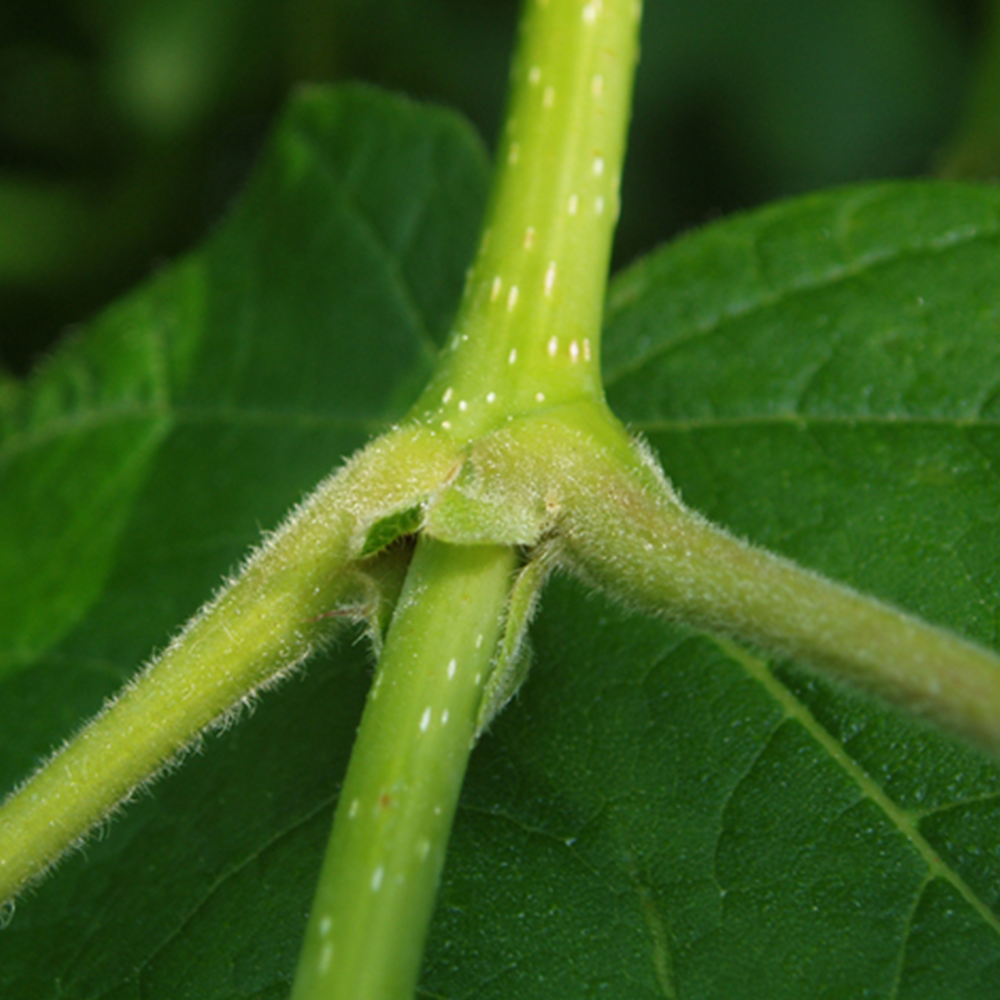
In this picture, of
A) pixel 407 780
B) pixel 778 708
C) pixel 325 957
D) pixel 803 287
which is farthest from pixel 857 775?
pixel 803 287

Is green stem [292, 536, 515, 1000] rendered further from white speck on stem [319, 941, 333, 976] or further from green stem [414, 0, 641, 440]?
green stem [414, 0, 641, 440]

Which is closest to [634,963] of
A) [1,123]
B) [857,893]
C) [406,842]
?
[857,893]

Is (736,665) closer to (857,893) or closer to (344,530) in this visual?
(857,893)

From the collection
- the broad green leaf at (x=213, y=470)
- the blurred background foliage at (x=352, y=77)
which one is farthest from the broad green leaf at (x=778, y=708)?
the blurred background foliage at (x=352, y=77)

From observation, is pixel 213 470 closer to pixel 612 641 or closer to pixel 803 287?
pixel 612 641

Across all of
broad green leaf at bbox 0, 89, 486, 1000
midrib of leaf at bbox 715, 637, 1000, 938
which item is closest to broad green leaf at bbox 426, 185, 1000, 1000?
midrib of leaf at bbox 715, 637, 1000, 938

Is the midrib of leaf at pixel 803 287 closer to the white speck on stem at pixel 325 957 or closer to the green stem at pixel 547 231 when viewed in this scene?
the green stem at pixel 547 231

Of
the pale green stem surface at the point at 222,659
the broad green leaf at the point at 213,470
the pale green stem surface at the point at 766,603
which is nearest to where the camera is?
the pale green stem surface at the point at 766,603
